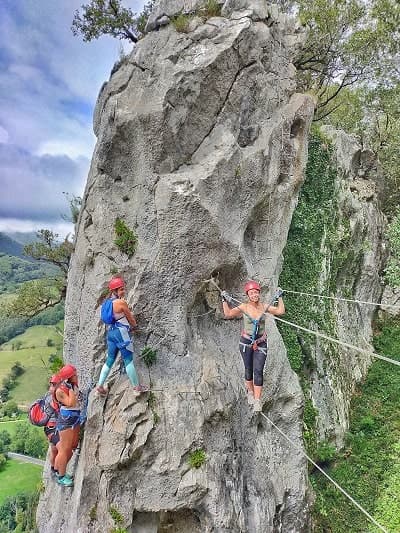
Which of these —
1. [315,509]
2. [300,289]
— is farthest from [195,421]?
[300,289]

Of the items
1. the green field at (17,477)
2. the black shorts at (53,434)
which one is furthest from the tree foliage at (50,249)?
the green field at (17,477)

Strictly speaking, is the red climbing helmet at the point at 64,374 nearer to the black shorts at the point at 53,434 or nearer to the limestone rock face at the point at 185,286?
the limestone rock face at the point at 185,286

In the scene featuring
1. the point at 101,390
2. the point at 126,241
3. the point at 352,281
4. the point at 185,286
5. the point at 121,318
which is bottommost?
the point at 101,390

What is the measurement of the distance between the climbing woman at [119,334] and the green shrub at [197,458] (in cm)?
165

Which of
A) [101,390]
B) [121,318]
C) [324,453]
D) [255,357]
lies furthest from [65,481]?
[324,453]

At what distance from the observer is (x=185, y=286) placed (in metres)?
8.67

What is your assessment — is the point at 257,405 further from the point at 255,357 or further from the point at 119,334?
the point at 119,334

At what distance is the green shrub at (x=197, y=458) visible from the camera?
7703 millimetres

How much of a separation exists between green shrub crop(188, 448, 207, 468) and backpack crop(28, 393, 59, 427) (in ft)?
9.35

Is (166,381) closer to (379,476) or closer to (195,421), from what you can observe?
(195,421)

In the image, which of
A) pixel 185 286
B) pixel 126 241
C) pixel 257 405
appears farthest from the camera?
pixel 126 241

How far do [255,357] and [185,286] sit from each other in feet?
7.00

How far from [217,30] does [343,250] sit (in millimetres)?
9706

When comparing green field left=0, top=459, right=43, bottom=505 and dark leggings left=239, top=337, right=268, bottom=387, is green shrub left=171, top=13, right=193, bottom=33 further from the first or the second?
green field left=0, top=459, right=43, bottom=505
